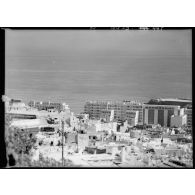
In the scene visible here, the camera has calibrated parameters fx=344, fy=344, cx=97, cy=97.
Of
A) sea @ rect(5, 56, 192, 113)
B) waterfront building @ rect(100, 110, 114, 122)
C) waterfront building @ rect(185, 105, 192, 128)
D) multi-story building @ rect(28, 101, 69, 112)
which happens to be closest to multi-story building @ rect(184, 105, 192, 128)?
waterfront building @ rect(185, 105, 192, 128)

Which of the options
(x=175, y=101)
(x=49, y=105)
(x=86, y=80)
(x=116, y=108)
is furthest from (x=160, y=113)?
(x=49, y=105)

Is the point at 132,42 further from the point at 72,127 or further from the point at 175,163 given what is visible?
the point at 175,163

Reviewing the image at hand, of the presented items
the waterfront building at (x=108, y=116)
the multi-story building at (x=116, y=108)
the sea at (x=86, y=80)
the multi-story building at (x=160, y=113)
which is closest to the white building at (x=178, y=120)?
the multi-story building at (x=160, y=113)

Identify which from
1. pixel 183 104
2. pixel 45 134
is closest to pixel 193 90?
pixel 183 104

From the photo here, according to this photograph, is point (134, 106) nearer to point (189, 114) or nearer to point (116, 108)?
point (116, 108)

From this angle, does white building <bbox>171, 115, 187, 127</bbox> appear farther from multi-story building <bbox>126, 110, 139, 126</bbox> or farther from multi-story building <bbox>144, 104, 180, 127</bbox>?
multi-story building <bbox>126, 110, 139, 126</bbox>

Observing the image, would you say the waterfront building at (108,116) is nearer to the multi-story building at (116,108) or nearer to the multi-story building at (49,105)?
the multi-story building at (116,108)
